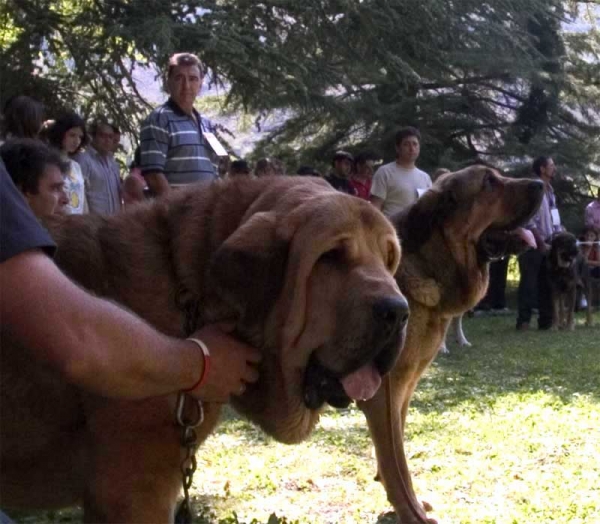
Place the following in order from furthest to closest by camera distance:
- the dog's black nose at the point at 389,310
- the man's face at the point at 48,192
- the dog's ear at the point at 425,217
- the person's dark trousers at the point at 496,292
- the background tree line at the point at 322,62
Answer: the person's dark trousers at the point at 496,292 → the background tree line at the point at 322,62 → the dog's ear at the point at 425,217 → the man's face at the point at 48,192 → the dog's black nose at the point at 389,310

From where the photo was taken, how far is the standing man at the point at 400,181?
9164mm

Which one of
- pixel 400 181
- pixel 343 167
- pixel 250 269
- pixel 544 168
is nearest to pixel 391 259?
pixel 250 269

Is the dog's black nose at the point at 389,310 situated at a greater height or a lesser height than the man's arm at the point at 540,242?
greater

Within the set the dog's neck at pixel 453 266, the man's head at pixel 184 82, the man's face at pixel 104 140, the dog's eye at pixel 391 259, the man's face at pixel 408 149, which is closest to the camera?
the dog's eye at pixel 391 259

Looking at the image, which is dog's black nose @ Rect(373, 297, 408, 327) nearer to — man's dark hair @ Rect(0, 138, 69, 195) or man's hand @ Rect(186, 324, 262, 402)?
man's hand @ Rect(186, 324, 262, 402)

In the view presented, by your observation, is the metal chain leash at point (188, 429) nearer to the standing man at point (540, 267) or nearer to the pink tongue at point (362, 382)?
the pink tongue at point (362, 382)

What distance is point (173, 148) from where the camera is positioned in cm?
640

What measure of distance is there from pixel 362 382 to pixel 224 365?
435 mm

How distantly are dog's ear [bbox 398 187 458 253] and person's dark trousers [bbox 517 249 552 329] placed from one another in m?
9.16

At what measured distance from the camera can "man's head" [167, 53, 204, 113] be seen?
6.48m

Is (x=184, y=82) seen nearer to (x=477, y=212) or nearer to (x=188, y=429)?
(x=477, y=212)

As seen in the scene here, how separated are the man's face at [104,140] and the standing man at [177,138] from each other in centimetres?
174

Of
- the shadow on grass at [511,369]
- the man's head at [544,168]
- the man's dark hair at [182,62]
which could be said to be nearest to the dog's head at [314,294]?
the man's dark hair at [182,62]

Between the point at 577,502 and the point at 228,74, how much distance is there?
726 centimetres
